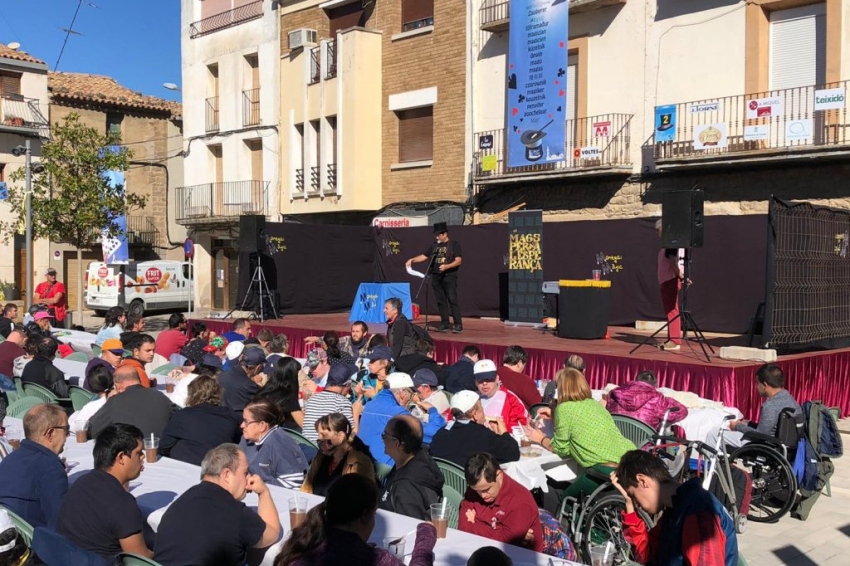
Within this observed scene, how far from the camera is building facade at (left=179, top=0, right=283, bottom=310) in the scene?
28422mm

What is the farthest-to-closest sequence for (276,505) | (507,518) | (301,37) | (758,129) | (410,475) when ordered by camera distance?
(301,37), (758,129), (410,475), (276,505), (507,518)

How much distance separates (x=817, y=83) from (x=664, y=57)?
3079 mm

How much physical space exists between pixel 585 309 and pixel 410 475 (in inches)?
359

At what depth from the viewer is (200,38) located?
104ft

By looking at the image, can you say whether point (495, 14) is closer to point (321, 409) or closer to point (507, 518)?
point (321, 409)

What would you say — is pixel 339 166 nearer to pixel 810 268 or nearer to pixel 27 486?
pixel 810 268

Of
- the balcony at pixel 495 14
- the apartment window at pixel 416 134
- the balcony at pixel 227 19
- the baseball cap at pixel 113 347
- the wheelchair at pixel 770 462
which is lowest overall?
the wheelchair at pixel 770 462

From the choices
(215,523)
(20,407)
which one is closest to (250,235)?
(20,407)

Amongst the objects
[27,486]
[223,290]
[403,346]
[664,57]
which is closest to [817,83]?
[664,57]

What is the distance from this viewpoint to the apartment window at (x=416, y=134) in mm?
23000

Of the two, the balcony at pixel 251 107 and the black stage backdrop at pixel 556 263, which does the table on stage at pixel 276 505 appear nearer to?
the black stage backdrop at pixel 556 263

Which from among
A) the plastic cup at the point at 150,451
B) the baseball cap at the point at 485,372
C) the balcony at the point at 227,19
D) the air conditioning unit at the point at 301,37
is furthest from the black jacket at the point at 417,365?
the balcony at the point at 227,19

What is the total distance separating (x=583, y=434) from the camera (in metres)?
6.18

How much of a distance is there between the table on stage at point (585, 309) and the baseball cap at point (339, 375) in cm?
556
